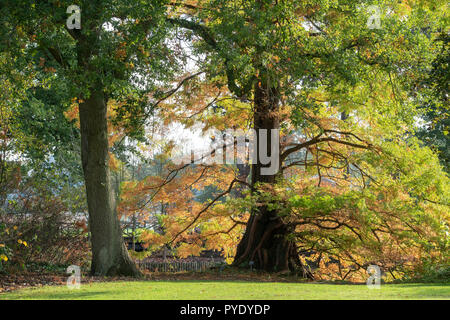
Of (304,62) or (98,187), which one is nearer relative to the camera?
(304,62)

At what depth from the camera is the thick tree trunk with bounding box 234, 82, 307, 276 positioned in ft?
46.4

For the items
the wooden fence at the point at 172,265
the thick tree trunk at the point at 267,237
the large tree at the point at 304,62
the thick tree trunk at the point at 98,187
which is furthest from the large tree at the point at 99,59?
the wooden fence at the point at 172,265

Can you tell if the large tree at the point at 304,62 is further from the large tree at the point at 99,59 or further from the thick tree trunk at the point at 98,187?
the thick tree trunk at the point at 98,187

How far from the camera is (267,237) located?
47.1 ft

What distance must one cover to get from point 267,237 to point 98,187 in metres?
4.81

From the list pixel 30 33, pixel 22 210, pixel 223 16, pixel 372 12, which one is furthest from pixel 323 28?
pixel 22 210

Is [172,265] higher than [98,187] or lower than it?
lower

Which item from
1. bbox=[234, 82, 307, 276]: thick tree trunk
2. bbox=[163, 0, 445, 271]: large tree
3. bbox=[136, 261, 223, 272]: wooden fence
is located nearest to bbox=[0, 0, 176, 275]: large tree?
bbox=[163, 0, 445, 271]: large tree

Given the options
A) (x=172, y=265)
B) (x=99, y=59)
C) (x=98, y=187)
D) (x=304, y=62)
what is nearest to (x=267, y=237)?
(x=98, y=187)

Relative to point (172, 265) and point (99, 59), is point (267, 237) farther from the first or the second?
point (172, 265)

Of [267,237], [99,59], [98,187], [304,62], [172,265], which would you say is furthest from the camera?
[172,265]

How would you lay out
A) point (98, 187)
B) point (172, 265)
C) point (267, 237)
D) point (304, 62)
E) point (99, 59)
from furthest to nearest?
point (172, 265) < point (267, 237) < point (98, 187) < point (304, 62) < point (99, 59)

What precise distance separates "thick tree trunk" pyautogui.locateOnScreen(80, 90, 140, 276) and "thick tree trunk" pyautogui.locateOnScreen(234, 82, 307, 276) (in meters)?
3.77
